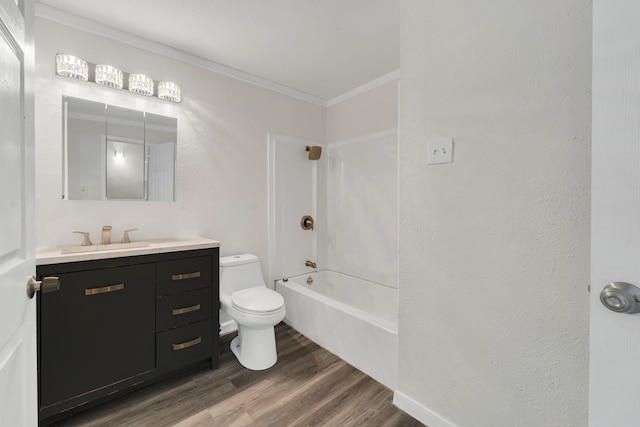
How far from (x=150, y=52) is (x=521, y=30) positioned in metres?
2.33

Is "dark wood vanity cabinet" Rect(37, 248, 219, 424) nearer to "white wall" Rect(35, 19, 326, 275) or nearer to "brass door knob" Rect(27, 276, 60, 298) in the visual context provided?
"white wall" Rect(35, 19, 326, 275)

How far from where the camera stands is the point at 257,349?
1914 mm

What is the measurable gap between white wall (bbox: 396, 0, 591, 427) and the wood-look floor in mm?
234

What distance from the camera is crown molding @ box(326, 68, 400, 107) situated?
2.48 m

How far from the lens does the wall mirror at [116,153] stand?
178 centimetres

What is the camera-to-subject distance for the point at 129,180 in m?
1.97

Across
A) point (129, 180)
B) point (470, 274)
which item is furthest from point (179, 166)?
point (470, 274)

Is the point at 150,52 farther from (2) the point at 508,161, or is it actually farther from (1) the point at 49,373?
(2) the point at 508,161

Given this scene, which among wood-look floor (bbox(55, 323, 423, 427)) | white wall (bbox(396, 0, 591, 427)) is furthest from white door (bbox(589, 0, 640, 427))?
wood-look floor (bbox(55, 323, 423, 427))

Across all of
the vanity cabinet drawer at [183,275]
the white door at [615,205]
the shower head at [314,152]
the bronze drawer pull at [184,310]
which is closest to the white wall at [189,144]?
the shower head at [314,152]

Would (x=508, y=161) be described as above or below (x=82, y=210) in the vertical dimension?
above

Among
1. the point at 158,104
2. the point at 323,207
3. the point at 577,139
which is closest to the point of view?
the point at 577,139

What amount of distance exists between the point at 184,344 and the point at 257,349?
476mm

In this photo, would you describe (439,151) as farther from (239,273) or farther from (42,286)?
(239,273)
